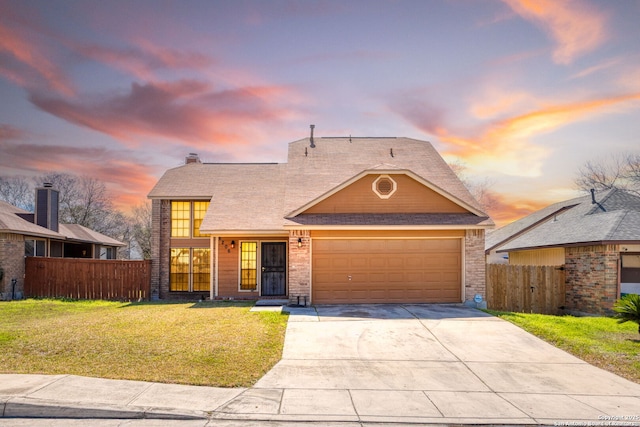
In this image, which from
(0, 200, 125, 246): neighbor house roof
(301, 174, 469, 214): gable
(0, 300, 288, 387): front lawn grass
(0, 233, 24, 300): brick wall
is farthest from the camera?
(0, 200, 125, 246): neighbor house roof

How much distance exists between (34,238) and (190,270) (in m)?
8.17

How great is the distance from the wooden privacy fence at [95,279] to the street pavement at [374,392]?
11.3 m

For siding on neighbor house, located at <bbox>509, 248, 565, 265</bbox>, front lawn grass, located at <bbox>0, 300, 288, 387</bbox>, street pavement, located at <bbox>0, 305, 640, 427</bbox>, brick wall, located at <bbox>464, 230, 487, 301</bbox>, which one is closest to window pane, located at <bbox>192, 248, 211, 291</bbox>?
front lawn grass, located at <bbox>0, 300, 288, 387</bbox>

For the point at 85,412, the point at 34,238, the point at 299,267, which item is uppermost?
the point at 34,238

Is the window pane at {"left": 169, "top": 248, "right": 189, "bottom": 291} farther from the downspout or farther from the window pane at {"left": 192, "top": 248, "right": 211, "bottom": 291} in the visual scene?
the downspout

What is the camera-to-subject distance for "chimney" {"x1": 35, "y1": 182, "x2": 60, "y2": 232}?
75.9 ft

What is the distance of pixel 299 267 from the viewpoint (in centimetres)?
1572

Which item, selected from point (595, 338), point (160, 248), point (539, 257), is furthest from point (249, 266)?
point (539, 257)

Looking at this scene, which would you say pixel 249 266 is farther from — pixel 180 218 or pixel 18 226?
pixel 18 226

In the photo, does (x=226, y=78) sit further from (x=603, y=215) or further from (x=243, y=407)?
(x=603, y=215)

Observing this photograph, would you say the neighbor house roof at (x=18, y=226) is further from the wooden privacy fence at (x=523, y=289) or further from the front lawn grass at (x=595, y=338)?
the wooden privacy fence at (x=523, y=289)

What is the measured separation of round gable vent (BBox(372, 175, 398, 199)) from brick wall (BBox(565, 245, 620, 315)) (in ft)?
25.5

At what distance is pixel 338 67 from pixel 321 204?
200 inches

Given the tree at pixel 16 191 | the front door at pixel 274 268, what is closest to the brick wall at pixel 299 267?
the front door at pixel 274 268
